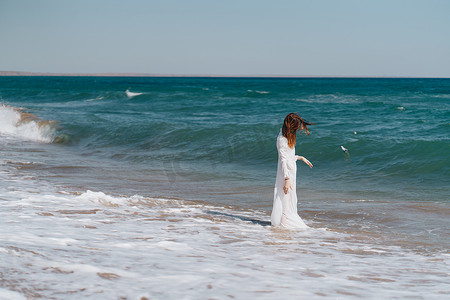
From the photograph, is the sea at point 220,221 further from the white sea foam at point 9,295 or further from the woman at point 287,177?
the woman at point 287,177

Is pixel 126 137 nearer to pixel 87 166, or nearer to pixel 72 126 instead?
pixel 72 126

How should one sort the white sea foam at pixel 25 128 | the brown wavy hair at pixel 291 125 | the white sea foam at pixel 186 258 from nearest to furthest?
the white sea foam at pixel 186 258 → the brown wavy hair at pixel 291 125 → the white sea foam at pixel 25 128

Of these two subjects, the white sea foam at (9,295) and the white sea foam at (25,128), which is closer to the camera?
the white sea foam at (9,295)

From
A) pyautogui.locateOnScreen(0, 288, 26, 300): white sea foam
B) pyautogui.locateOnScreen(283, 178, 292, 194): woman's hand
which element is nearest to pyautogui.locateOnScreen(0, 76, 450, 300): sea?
pyautogui.locateOnScreen(0, 288, 26, 300): white sea foam

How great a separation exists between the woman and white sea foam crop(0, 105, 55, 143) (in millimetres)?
14949

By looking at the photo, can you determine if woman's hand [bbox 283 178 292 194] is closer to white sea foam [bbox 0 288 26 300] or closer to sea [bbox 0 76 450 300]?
sea [bbox 0 76 450 300]

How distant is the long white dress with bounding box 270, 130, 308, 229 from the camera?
6.48 metres

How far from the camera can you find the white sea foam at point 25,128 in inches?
802

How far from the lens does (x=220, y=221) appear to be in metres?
7.03

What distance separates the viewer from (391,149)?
14625mm

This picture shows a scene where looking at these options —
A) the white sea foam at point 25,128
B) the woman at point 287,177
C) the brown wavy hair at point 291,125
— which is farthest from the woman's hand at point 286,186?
the white sea foam at point 25,128

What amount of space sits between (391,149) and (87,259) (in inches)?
466

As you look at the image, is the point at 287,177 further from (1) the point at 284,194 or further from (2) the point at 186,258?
(2) the point at 186,258

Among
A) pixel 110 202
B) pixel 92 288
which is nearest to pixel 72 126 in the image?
pixel 110 202
